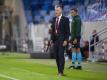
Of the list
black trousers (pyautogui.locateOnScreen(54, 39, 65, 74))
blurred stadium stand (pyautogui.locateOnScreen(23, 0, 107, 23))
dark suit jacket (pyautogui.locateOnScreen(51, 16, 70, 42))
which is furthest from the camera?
blurred stadium stand (pyautogui.locateOnScreen(23, 0, 107, 23))

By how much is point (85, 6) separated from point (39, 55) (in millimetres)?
4165

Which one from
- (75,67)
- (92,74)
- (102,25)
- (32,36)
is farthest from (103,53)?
(32,36)

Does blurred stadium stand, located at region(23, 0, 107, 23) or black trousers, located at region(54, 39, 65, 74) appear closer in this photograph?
black trousers, located at region(54, 39, 65, 74)

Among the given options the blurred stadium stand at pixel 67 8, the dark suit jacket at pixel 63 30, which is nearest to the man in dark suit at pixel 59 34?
the dark suit jacket at pixel 63 30

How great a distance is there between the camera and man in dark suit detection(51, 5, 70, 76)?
14.6 metres

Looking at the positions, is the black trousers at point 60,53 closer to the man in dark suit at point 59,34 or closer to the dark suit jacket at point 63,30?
the man in dark suit at point 59,34

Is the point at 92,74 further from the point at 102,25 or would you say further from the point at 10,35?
the point at 10,35

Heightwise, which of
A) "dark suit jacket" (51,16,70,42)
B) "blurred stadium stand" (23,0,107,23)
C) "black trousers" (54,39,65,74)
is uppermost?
"blurred stadium stand" (23,0,107,23)

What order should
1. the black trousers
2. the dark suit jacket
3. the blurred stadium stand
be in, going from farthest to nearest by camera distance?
the blurred stadium stand
the dark suit jacket
the black trousers

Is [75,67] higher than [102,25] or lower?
lower

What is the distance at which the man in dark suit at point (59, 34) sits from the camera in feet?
48.0

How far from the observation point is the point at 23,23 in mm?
36031

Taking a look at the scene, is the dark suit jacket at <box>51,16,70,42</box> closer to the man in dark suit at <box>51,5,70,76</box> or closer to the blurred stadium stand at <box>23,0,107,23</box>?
the man in dark suit at <box>51,5,70,76</box>

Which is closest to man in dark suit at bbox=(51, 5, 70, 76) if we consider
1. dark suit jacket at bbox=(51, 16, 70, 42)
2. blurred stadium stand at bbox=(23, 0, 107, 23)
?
dark suit jacket at bbox=(51, 16, 70, 42)
